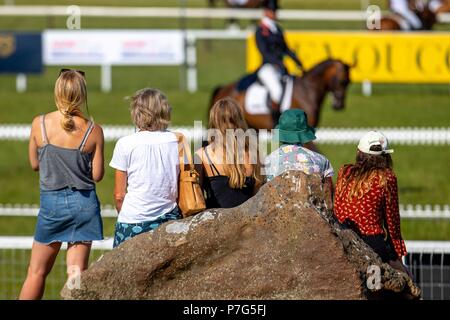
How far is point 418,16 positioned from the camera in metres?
25.3

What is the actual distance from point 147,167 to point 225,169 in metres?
0.61

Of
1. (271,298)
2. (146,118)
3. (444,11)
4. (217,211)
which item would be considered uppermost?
(444,11)

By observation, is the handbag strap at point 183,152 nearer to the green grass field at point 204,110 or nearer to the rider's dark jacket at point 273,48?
A: the green grass field at point 204,110

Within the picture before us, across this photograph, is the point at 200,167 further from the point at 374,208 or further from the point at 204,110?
the point at 204,110

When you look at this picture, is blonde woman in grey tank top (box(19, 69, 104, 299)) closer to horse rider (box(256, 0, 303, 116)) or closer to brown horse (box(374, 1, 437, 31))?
horse rider (box(256, 0, 303, 116))

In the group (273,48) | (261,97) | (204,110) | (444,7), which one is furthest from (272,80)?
(444,7)

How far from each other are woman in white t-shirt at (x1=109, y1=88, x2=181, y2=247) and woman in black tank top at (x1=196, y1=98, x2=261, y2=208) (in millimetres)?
394

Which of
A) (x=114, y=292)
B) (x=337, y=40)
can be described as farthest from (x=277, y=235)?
(x=337, y=40)

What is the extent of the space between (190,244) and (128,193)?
3.11 ft

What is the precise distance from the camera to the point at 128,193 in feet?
22.8

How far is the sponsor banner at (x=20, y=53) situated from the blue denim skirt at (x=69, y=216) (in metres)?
16.8

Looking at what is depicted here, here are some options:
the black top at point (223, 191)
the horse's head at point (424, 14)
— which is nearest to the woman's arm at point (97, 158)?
the black top at point (223, 191)

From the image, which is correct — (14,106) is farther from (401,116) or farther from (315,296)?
(315,296)

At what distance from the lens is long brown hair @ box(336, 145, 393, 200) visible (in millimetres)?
6883
